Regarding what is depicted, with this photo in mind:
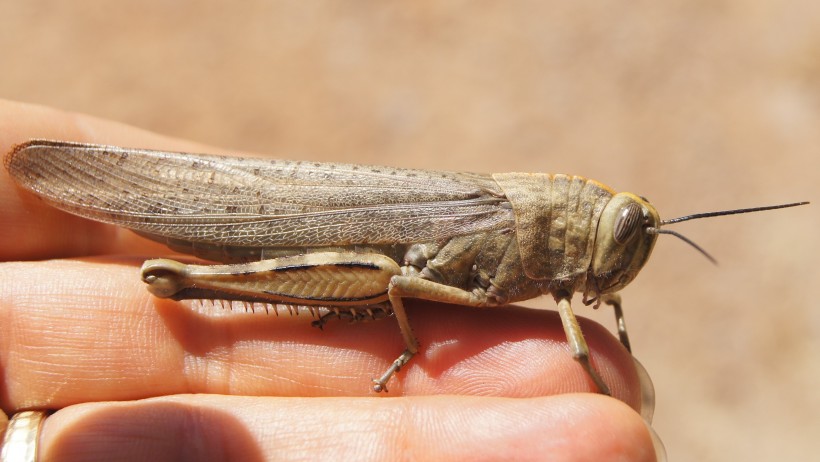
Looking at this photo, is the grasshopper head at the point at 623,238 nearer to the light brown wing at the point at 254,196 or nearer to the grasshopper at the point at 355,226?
the grasshopper at the point at 355,226

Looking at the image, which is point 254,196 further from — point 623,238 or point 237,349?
point 623,238

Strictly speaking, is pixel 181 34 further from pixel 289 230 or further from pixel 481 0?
pixel 289 230

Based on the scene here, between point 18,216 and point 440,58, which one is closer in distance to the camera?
point 18,216

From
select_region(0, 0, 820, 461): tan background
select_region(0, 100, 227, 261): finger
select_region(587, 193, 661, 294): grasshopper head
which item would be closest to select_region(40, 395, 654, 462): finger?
select_region(587, 193, 661, 294): grasshopper head

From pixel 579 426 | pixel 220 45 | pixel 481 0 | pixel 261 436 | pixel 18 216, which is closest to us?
pixel 579 426

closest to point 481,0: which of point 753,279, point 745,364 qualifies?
point 753,279

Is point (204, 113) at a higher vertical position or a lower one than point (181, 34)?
lower

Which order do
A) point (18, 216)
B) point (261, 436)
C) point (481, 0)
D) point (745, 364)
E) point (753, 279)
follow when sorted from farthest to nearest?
point (481, 0)
point (753, 279)
point (745, 364)
point (18, 216)
point (261, 436)
